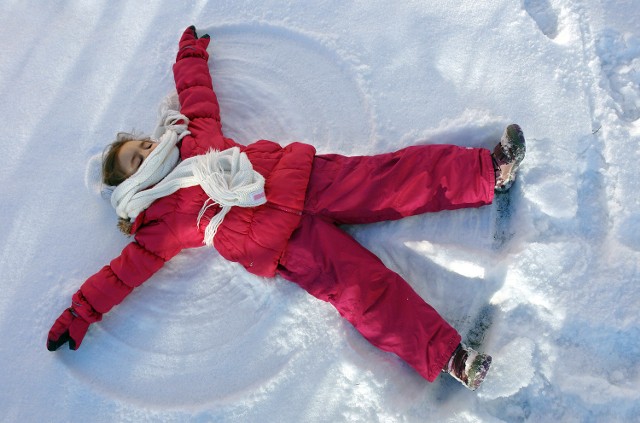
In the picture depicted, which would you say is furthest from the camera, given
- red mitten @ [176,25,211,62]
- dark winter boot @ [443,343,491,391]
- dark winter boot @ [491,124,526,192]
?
red mitten @ [176,25,211,62]

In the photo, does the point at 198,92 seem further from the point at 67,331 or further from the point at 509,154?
the point at 509,154

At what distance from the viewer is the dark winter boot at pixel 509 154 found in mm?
1563

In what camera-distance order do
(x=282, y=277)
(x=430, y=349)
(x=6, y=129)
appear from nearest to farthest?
1. (x=430, y=349)
2. (x=282, y=277)
3. (x=6, y=129)

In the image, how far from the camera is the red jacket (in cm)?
164

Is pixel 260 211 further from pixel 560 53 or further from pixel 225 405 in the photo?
pixel 560 53

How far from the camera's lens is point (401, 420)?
1.54m

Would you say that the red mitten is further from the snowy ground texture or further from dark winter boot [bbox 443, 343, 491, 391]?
dark winter boot [bbox 443, 343, 491, 391]

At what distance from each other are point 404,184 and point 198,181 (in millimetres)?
653

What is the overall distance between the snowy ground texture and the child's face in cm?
32

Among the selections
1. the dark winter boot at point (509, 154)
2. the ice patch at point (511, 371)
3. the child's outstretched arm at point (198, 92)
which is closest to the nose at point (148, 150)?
the child's outstretched arm at point (198, 92)

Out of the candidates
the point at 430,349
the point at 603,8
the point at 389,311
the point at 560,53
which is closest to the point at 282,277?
the point at 389,311

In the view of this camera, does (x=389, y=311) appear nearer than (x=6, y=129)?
Yes

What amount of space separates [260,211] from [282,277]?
26 cm

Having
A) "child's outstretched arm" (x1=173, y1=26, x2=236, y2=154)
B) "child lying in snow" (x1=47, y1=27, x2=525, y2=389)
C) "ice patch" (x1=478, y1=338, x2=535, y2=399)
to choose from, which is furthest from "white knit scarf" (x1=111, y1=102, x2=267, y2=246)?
"ice patch" (x1=478, y1=338, x2=535, y2=399)
